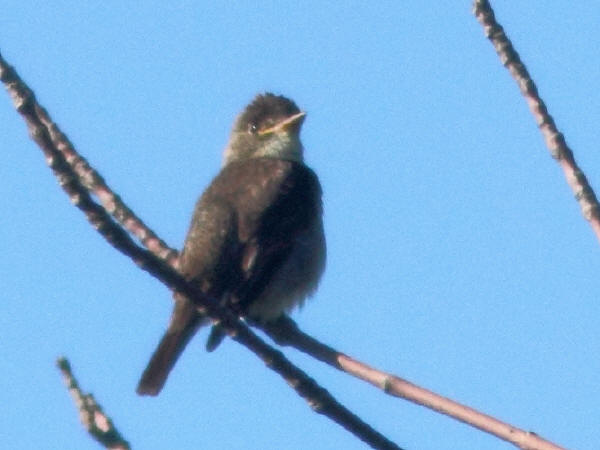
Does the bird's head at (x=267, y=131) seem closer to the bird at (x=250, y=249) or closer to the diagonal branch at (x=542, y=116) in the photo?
the bird at (x=250, y=249)

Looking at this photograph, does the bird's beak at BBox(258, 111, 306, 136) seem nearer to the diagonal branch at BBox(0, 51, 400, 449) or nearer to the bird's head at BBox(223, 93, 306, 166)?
the bird's head at BBox(223, 93, 306, 166)

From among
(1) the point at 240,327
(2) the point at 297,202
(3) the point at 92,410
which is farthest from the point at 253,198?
(3) the point at 92,410

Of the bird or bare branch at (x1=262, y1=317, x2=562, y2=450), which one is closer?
bare branch at (x1=262, y1=317, x2=562, y2=450)

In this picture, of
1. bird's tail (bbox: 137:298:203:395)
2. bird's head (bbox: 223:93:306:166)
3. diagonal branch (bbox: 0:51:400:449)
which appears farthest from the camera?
bird's head (bbox: 223:93:306:166)

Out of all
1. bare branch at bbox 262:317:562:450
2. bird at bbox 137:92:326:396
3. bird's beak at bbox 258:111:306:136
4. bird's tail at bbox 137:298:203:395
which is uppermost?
bird's beak at bbox 258:111:306:136

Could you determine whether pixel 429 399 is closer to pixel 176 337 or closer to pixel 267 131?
pixel 176 337

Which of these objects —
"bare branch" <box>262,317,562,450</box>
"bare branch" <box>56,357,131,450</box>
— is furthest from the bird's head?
"bare branch" <box>56,357,131,450</box>

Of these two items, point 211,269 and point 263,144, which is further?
point 263,144

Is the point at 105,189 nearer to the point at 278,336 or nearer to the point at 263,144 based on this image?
the point at 278,336
